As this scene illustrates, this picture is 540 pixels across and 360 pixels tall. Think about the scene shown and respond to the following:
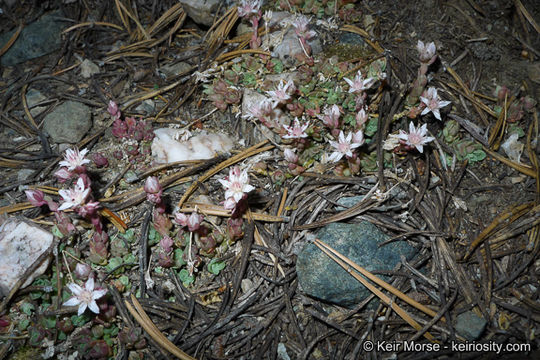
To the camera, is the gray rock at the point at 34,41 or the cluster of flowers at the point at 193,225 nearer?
the cluster of flowers at the point at 193,225

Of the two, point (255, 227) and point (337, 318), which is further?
point (255, 227)

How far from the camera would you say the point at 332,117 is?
288 centimetres

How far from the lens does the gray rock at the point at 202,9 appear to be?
376cm

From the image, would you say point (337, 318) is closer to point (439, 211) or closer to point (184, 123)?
point (439, 211)

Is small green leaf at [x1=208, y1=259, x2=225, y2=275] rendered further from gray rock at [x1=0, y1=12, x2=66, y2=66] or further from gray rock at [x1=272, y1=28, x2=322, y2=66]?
gray rock at [x1=0, y1=12, x2=66, y2=66]

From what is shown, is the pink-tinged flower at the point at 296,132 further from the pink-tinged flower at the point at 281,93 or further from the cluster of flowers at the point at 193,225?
the cluster of flowers at the point at 193,225

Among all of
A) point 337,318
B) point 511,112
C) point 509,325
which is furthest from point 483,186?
point 337,318

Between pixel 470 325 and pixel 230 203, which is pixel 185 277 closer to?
pixel 230 203

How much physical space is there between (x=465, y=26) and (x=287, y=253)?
2.75 meters

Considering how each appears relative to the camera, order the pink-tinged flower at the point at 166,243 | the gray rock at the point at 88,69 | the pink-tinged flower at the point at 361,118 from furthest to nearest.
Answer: the gray rock at the point at 88,69 → the pink-tinged flower at the point at 361,118 → the pink-tinged flower at the point at 166,243

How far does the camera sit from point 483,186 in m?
2.86

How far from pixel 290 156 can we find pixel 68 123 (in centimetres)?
203

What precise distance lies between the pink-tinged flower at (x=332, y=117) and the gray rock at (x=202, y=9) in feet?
5.86

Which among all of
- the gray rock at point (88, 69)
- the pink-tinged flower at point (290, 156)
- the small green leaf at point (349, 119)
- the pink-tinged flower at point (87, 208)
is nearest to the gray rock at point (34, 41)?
the gray rock at point (88, 69)
